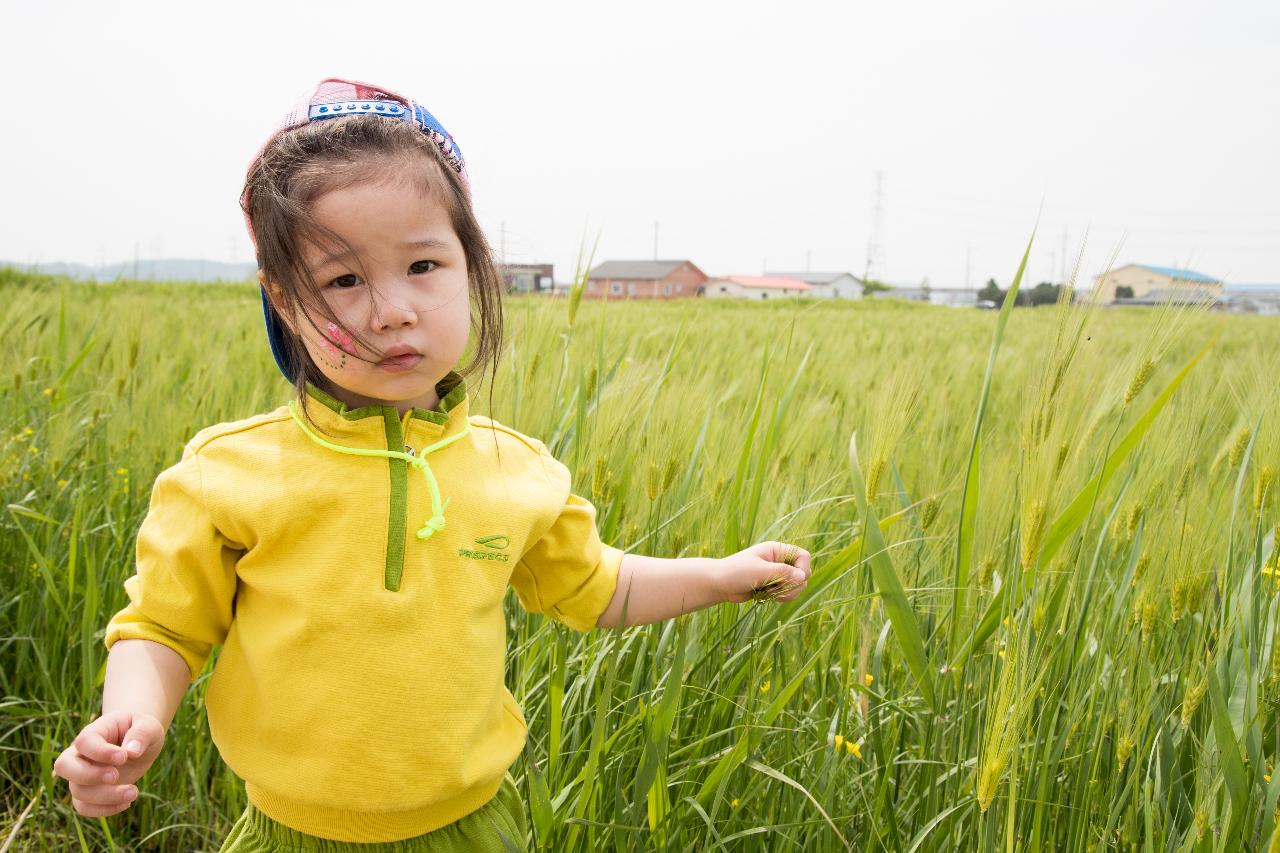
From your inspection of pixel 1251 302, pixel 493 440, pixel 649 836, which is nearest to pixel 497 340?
pixel 493 440

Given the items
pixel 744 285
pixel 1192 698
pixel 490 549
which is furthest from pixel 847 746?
pixel 744 285

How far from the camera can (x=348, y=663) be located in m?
0.78

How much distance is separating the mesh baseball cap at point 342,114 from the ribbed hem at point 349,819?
1.25ft

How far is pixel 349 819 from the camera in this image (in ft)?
2.62

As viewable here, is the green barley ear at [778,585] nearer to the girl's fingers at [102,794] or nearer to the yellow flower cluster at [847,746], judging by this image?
the yellow flower cluster at [847,746]

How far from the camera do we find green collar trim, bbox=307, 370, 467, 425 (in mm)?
816

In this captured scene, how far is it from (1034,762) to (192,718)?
1.18 metres

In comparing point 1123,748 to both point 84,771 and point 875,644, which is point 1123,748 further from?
point 84,771

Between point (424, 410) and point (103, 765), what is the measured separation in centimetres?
37

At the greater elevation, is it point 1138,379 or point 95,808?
point 1138,379

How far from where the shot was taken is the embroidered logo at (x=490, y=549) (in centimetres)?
82

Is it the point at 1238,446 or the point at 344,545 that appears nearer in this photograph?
the point at 344,545

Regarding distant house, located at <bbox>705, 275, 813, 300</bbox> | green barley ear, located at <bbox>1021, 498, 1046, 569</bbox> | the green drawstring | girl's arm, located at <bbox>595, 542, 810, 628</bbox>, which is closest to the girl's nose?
the green drawstring

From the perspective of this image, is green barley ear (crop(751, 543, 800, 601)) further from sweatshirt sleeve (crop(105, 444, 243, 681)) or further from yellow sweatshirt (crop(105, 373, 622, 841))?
sweatshirt sleeve (crop(105, 444, 243, 681))
